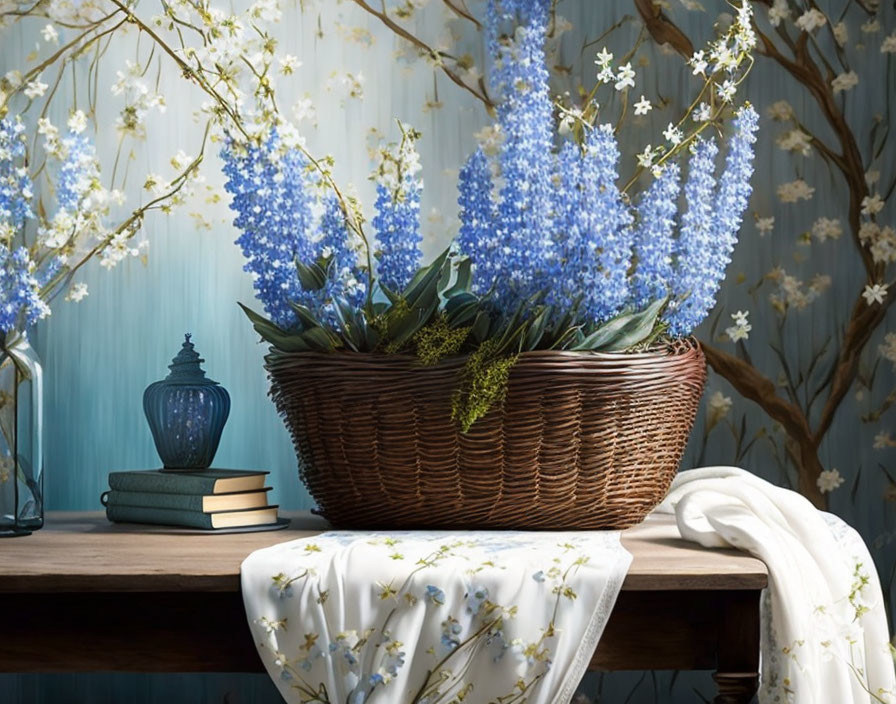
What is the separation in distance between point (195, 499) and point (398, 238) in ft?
1.55

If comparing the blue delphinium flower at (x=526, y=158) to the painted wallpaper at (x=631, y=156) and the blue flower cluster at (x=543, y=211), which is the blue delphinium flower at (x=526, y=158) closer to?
the blue flower cluster at (x=543, y=211)

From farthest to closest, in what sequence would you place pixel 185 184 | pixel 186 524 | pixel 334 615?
pixel 185 184 → pixel 186 524 → pixel 334 615

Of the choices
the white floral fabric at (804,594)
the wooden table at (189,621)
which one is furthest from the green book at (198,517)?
the white floral fabric at (804,594)

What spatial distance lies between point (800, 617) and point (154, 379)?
126 centimetres

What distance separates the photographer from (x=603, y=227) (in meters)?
1.36

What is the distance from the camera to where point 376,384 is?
1403mm

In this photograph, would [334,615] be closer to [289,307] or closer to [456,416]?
[456,416]

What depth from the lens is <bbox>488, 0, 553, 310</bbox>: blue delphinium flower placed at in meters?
1.36

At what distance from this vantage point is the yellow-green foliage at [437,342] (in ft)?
4.54

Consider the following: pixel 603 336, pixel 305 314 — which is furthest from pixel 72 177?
pixel 603 336

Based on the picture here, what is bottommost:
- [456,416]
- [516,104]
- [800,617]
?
[800,617]

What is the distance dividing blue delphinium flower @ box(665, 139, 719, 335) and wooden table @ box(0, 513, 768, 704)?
347mm

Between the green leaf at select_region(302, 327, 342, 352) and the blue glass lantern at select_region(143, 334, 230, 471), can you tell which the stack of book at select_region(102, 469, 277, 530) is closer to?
the blue glass lantern at select_region(143, 334, 230, 471)

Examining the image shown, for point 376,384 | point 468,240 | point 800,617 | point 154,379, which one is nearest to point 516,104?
point 468,240
